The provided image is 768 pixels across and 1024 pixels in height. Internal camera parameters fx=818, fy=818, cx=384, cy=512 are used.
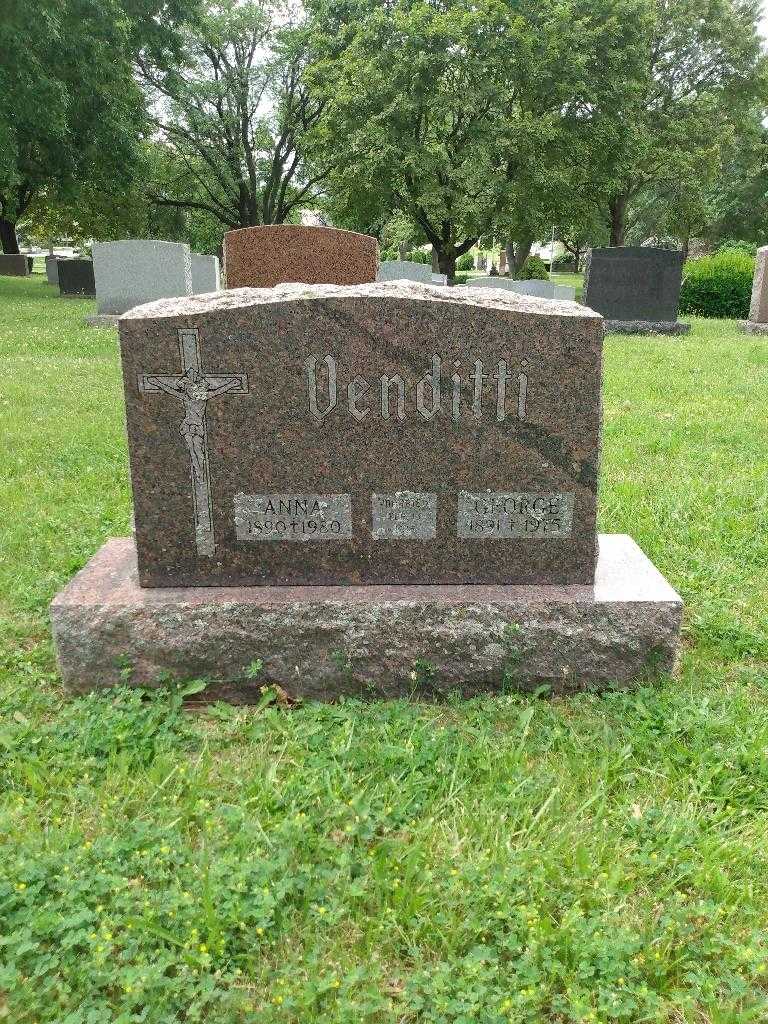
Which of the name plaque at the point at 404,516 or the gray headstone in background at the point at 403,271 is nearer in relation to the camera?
the name plaque at the point at 404,516

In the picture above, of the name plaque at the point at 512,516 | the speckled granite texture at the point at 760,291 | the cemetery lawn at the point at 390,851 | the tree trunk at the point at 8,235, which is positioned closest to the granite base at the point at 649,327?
the speckled granite texture at the point at 760,291

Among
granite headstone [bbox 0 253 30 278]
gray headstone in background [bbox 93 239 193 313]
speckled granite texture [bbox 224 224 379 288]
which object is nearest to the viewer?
speckled granite texture [bbox 224 224 379 288]

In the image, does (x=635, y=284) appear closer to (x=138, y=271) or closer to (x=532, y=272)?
(x=138, y=271)

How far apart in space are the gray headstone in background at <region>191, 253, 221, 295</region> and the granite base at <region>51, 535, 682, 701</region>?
13912 mm

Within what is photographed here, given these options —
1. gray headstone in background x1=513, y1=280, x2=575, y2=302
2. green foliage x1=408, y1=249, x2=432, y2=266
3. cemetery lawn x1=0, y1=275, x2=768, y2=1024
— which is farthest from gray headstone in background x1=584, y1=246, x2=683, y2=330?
green foliage x1=408, y1=249, x2=432, y2=266

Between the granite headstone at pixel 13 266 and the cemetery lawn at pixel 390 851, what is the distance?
30.2 m

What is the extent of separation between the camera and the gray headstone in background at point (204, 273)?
52.2 ft

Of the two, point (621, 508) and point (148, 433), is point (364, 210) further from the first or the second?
point (148, 433)

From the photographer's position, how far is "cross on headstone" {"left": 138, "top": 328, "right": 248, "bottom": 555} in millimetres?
2963

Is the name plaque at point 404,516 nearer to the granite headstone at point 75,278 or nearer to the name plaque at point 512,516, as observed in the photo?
the name plaque at point 512,516

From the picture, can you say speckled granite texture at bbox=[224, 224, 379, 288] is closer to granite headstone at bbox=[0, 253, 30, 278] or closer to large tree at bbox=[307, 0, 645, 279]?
large tree at bbox=[307, 0, 645, 279]

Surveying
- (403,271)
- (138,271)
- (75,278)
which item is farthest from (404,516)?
(75,278)

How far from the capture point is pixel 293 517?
10.3 feet

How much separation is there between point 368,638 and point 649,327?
13.2 m
